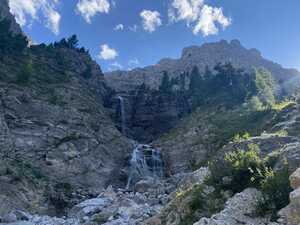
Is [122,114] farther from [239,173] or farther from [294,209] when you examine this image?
[294,209]

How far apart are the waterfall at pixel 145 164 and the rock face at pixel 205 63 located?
2573 inches

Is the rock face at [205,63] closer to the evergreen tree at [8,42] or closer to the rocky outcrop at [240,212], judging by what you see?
the evergreen tree at [8,42]

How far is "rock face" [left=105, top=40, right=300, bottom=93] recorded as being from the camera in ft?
450

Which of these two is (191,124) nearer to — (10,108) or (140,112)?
(140,112)

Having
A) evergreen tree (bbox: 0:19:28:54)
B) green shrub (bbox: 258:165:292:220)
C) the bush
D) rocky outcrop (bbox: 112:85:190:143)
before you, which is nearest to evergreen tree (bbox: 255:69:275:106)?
rocky outcrop (bbox: 112:85:190:143)

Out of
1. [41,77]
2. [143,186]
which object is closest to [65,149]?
[143,186]

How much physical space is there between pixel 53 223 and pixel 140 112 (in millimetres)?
55992

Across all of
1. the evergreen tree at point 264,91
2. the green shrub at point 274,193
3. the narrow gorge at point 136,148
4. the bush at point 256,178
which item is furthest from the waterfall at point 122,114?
the green shrub at point 274,193

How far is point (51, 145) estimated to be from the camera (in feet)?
160

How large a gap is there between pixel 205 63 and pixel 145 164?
110m

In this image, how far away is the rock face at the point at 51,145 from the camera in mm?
38938

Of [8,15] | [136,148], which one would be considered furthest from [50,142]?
[8,15]

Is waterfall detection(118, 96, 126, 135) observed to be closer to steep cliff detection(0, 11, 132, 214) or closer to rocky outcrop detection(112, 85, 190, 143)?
rocky outcrop detection(112, 85, 190, 143)

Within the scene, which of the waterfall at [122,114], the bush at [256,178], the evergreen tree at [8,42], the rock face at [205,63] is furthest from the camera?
the rock face at [205,63]
